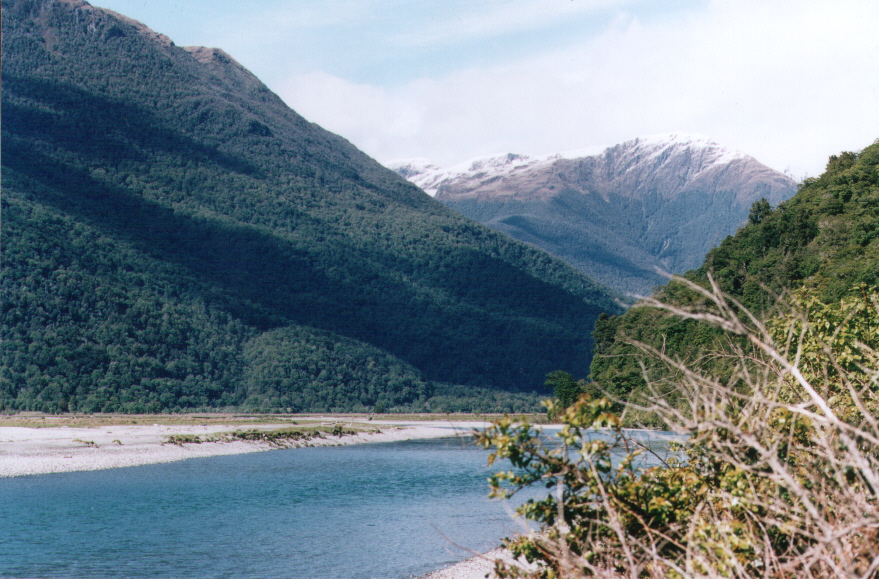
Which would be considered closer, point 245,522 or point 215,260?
point 245,522

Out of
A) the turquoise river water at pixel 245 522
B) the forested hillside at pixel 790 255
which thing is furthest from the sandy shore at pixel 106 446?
the forested hillside at pixel 790 255

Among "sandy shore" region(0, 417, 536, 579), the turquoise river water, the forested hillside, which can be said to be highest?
the forested hillside

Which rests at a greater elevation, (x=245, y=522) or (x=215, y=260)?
(x=215, y=260)

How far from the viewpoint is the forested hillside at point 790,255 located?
1510 inches

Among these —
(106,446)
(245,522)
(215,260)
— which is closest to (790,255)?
(245,522)

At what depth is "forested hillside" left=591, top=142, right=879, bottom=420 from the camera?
38344mm

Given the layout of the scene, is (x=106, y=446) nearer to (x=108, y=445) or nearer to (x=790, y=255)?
(x=108, y=445)

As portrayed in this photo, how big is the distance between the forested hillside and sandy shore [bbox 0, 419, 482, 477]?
1528cm

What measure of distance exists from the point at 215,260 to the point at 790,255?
92194mm

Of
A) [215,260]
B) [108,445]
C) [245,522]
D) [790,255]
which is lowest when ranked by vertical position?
[108,445]

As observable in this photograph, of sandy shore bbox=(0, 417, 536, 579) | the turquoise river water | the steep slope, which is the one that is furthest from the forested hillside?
the steep slope

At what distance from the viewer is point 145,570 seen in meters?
17.3

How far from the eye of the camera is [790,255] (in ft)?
161

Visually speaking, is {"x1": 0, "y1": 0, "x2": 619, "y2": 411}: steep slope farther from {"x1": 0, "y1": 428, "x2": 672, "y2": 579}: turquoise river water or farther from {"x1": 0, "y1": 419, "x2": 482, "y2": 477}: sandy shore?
{"x1": 0, "y1": 428, "x2": 672, "y2": 579}: turquoise river water
